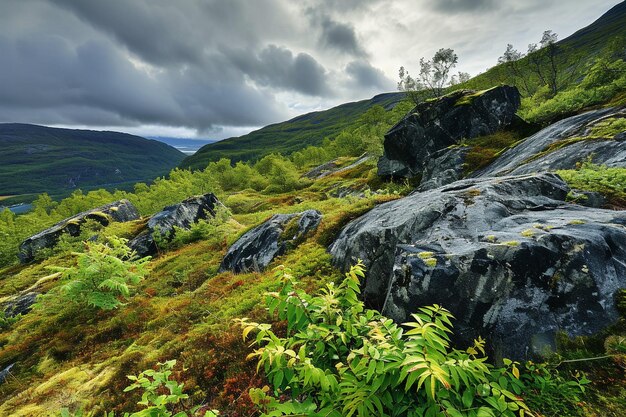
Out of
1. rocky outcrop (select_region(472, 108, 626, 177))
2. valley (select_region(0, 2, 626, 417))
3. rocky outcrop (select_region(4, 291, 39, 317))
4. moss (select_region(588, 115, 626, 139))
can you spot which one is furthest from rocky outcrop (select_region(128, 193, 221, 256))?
moss (select_region(588, 115, 626, 139))

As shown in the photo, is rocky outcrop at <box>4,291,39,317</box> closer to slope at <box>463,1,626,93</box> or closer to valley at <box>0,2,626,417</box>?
valley at <box>0,2,626,417</box>

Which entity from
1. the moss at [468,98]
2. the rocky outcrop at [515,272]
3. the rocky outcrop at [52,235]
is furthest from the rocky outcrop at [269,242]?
the rocky outcrop at [52,235]

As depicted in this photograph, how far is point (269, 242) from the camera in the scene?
14.8m

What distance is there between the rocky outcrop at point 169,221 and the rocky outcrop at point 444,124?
22.6m

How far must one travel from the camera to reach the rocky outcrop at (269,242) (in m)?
13.9

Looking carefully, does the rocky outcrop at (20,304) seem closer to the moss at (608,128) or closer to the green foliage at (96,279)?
the green foliage at (96,279)

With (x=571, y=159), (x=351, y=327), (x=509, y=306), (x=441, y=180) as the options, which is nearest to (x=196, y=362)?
(x=351, y=327)

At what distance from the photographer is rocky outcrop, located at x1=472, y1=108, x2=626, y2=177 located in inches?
478

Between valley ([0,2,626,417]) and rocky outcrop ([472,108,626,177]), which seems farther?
rocky outcrop ([472,108,626,177])

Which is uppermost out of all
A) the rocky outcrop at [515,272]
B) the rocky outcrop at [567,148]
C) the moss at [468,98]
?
the moss at [468,98]

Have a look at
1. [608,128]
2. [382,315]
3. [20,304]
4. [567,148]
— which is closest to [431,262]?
[382,315]

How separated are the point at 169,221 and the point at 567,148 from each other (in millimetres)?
31980

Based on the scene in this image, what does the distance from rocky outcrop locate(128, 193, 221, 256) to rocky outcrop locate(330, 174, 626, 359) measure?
2068 cm

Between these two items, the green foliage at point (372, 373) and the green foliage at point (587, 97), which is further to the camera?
A: the green foliage at point (587, 97)
